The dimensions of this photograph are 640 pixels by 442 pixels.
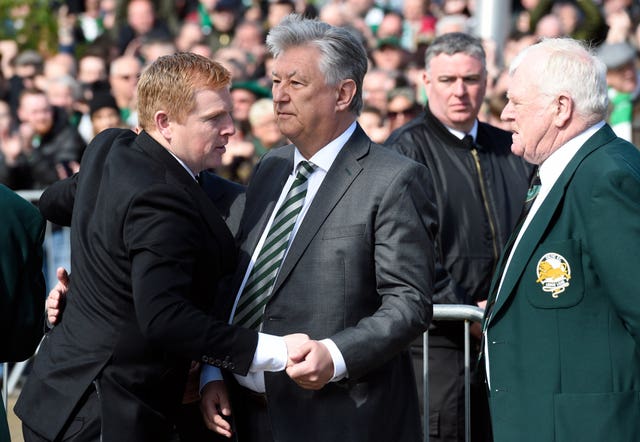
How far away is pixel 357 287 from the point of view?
3.78 m

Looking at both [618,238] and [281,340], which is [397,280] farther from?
[618,238]

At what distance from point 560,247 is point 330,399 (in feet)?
2.93

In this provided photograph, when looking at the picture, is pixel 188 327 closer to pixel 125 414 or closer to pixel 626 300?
pixel 125 414

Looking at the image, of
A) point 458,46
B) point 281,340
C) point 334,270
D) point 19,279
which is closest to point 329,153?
point 334,270

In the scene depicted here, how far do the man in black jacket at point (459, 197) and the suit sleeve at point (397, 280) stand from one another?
1310 mm

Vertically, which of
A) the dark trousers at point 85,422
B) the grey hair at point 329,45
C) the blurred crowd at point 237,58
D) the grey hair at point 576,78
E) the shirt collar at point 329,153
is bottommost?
the dark trousers at point 85,422

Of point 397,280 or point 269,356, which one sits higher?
point 397,280

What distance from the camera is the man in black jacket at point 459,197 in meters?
5.33

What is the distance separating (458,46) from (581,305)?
2819 millimetres

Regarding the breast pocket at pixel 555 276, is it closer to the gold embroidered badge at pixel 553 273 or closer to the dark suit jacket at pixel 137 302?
the gold embroidered badge at pixel 553 273

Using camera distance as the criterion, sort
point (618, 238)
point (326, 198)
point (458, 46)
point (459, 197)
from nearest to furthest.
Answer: point (618, 238), point (326, 198), point (459, 197), point (458, 46)

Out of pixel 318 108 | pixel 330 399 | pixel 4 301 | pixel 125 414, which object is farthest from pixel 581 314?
pixel 4 301

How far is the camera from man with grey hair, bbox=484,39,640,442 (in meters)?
3.50

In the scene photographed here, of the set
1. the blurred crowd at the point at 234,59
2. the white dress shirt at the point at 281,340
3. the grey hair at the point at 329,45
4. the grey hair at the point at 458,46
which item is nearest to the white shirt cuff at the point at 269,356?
the white dress shirt at the point at 281,340
